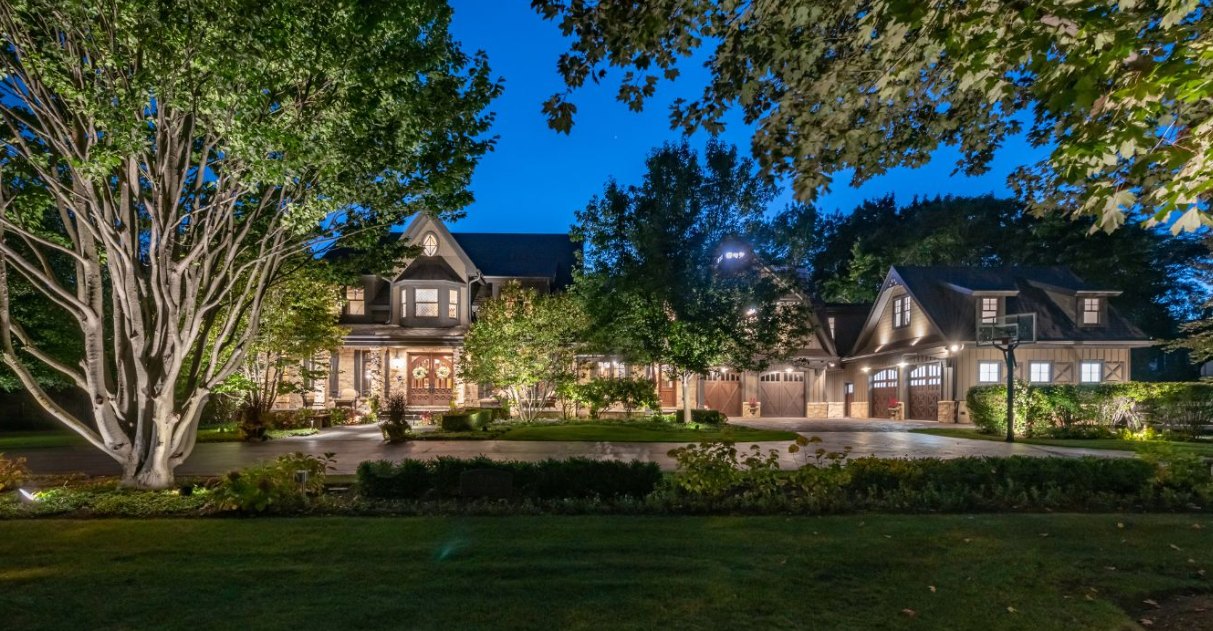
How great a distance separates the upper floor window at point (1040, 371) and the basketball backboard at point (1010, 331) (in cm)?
419

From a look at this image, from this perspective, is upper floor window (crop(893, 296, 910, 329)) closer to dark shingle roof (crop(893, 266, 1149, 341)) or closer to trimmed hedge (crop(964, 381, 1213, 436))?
dark shingle roof (crop(893, 266, 1149, 341))

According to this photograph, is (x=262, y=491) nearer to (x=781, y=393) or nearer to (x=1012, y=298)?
(x=781, y=393)

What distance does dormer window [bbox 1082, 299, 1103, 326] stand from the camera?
29.0m

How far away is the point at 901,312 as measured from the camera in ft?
105

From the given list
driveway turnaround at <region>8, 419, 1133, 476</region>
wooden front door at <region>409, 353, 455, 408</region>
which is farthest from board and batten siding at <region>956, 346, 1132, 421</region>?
wooden front door at <region>409, 353, 455, 408</region>

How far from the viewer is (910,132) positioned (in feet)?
22.2

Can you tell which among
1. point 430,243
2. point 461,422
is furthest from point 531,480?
point 430,243

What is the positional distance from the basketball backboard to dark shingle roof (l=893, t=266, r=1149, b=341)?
2.97 metres

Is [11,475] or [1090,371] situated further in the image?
[1090,371]

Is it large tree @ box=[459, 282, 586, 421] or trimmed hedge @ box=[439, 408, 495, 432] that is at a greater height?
large tree @ box=[459, 282, 586, 421]

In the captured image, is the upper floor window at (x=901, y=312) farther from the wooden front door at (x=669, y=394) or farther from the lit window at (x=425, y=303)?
the lit window at (x=425, y=303)

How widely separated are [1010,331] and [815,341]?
12.5 metres

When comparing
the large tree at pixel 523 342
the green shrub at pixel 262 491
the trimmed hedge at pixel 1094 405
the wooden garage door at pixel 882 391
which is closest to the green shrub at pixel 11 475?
the green shrub at pixel 262 491

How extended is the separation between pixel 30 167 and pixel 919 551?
541 inches
